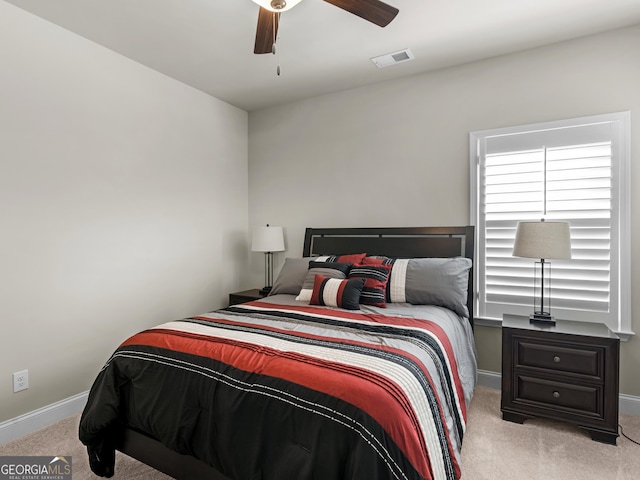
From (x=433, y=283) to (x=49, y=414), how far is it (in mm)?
2950

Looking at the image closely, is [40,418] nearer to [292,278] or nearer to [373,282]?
[292,278]

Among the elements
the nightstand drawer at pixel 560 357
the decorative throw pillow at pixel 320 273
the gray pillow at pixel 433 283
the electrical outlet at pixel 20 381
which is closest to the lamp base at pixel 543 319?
the nightstand drawer at pixel 560 357

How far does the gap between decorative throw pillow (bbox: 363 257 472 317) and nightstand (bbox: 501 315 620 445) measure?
40 cm

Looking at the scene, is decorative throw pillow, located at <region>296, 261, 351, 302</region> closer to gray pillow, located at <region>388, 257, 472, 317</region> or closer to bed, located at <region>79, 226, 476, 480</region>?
bed, located at <region>79, 226, 476, 480</region>

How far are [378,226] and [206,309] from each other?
6.79ft

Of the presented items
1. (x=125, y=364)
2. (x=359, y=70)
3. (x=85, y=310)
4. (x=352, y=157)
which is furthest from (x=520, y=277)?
(x=85, y=310)

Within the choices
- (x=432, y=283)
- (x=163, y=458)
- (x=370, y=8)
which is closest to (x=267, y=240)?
(x=432, y=283)

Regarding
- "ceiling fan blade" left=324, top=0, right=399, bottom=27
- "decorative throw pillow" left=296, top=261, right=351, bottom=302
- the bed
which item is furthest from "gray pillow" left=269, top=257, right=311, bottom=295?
"ceiling fan blade" left=324, top=0, right=399, bottom=27

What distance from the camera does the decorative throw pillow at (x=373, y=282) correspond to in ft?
8.96

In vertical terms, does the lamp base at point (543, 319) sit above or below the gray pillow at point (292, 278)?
below

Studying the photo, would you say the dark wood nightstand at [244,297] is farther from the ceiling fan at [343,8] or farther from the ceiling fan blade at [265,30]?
the ceiling fan at [343,8]

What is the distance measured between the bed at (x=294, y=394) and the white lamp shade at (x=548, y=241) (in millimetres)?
654

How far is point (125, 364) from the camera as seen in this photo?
6.28 feet

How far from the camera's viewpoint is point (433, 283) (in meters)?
2.78
